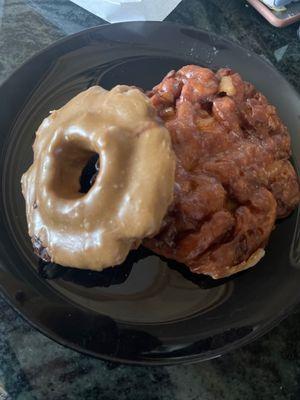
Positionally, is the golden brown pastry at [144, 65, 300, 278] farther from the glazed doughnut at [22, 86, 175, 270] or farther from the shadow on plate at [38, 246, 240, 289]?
the glazed doughnut at [22, 86, 175, 270]

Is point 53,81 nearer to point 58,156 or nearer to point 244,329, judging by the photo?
point 58,156

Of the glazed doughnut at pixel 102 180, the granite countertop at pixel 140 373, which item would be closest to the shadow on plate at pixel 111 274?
the glazed doughnut at pixel 102 180

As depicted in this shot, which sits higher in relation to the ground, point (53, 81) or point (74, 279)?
point (53, 81)

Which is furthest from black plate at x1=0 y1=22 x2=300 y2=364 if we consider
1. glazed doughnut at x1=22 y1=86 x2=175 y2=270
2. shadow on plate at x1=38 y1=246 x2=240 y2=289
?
glazed doughnut at x1=22 y1=86 x2=175 y2=270

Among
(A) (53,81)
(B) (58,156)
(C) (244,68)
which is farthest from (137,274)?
(C) (244,68)

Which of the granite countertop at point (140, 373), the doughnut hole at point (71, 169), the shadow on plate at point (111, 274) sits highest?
the doughnut hole at point (71, 169)

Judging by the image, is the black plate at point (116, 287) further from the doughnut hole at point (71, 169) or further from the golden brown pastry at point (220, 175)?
the doughnut hole at point (71, 169)
